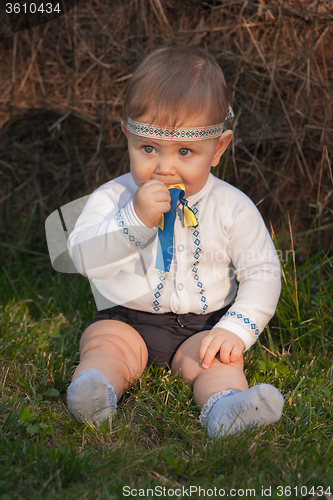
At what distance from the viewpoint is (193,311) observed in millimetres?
2076

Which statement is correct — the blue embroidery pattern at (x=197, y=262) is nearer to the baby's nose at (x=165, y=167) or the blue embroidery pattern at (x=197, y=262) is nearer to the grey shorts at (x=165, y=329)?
the grey shorts at (x=165, y=329)

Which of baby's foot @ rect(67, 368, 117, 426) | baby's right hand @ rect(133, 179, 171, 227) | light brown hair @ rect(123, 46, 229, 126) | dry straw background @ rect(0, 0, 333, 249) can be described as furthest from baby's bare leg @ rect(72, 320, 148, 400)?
dry straw background @ rect(0, 0, 333, 249)

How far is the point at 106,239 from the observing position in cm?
186

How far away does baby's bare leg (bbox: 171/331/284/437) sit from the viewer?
1.56 meters

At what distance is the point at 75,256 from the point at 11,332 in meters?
0.68

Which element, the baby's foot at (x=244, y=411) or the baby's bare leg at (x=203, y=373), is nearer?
the baby's foot at (x=244, y=411)

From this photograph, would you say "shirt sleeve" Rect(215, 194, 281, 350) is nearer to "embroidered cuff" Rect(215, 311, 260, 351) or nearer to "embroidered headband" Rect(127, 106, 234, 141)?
"embroidered cuff" Rect(215, 311, 260, 351)

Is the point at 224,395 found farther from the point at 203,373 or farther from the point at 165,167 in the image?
the point at 165,167

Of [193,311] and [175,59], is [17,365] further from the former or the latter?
[175,59]

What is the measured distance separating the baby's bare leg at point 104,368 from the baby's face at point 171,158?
0.61 meters

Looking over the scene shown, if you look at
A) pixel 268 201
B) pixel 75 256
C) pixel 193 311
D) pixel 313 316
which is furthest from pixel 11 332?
pixel 268 201

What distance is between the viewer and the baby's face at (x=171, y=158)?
6.04 ft

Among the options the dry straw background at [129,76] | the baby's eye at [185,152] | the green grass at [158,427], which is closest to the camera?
the green grass at [158,427]

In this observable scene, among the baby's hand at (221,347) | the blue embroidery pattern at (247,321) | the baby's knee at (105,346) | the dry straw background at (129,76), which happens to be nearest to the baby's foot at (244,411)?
the baby's hand at (221,347)
